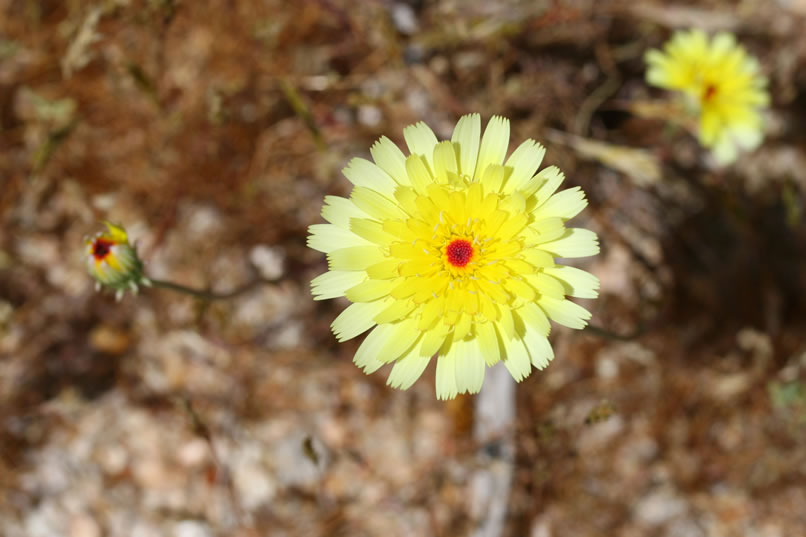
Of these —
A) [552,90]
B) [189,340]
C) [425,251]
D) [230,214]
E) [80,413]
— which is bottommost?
[425,251]

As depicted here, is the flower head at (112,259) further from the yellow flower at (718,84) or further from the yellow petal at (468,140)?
the yellow flower at (718,84)

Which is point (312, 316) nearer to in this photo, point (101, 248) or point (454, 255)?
point (101, 248)

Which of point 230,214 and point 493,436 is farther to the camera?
point 230,214

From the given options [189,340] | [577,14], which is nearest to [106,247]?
[189,340]

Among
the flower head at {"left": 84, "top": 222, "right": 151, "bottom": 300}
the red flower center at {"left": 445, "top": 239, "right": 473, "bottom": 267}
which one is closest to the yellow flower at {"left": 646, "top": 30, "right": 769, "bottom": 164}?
the red flower center at {"left": 445, "top": 239, "right": 473, "bottom": 267}

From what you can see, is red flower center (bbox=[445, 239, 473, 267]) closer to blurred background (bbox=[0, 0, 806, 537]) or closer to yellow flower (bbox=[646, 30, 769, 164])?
blurred background (bbox=[0, 0, 806, 537])

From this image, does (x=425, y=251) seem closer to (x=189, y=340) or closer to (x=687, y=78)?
(x=189, y=340)
